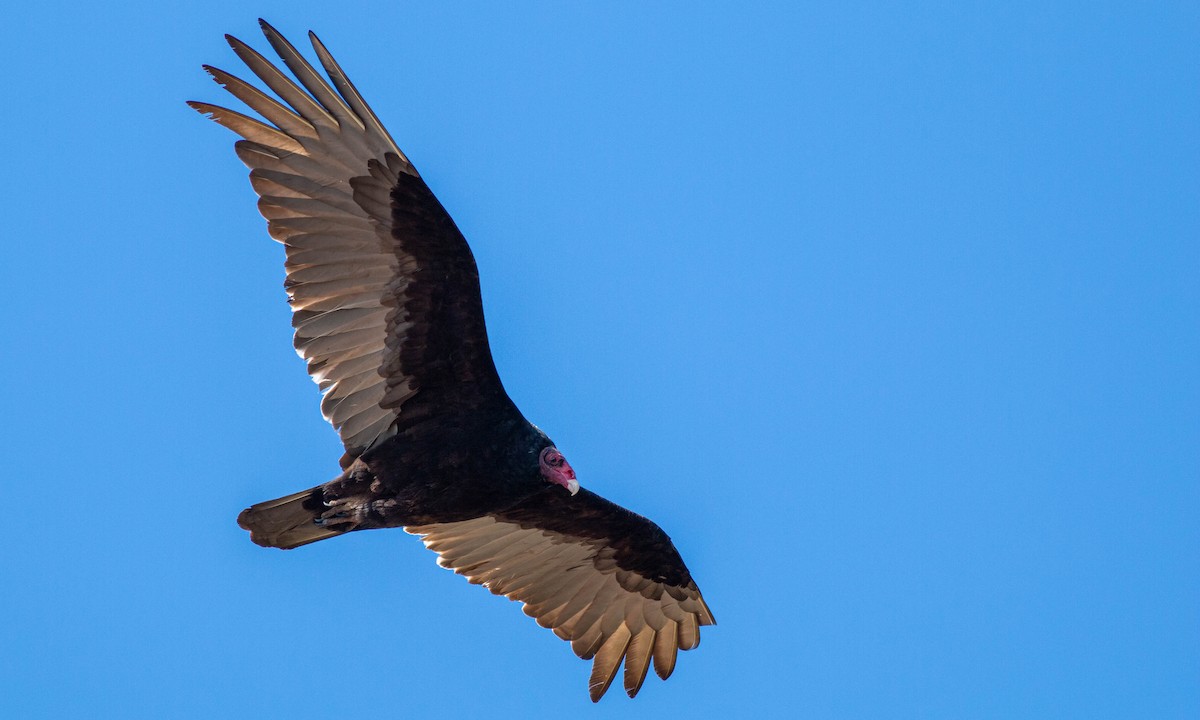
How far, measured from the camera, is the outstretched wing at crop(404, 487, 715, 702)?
9648 mm

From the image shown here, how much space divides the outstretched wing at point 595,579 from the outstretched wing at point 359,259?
5.05ft

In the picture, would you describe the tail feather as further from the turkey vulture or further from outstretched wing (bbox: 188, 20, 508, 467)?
outstretched wing (bbox: 188, 20, 508, 467)

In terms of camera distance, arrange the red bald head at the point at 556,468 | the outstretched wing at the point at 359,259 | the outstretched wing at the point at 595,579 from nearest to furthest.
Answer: the outstretched wing at the point at 359,259
the red bald head at the point at 556,468
the outstretched wing at the point at 595,579

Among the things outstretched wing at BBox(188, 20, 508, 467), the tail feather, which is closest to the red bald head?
outstretched wing at BBox(188, 20, 508, 467)

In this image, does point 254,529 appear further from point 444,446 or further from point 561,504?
point 561,504

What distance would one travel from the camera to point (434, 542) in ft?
Result: 31.6

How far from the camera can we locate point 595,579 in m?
9.80

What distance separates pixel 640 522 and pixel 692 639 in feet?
2.93

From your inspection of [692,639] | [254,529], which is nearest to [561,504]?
[692,639]

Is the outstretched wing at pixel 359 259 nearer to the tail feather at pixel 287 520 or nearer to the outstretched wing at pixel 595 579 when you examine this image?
the tail feather at pixel 287 520

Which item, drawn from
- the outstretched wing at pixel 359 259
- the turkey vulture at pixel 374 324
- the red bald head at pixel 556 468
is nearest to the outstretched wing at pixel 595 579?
the turkey vulture at pixel 374 324

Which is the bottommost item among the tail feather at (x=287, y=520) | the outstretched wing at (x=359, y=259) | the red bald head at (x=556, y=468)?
the tail feather at (x=287, y=520)

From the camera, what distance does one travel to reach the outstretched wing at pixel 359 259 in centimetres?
794

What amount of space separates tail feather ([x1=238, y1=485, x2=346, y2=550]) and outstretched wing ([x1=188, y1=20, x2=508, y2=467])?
0.35 meters
